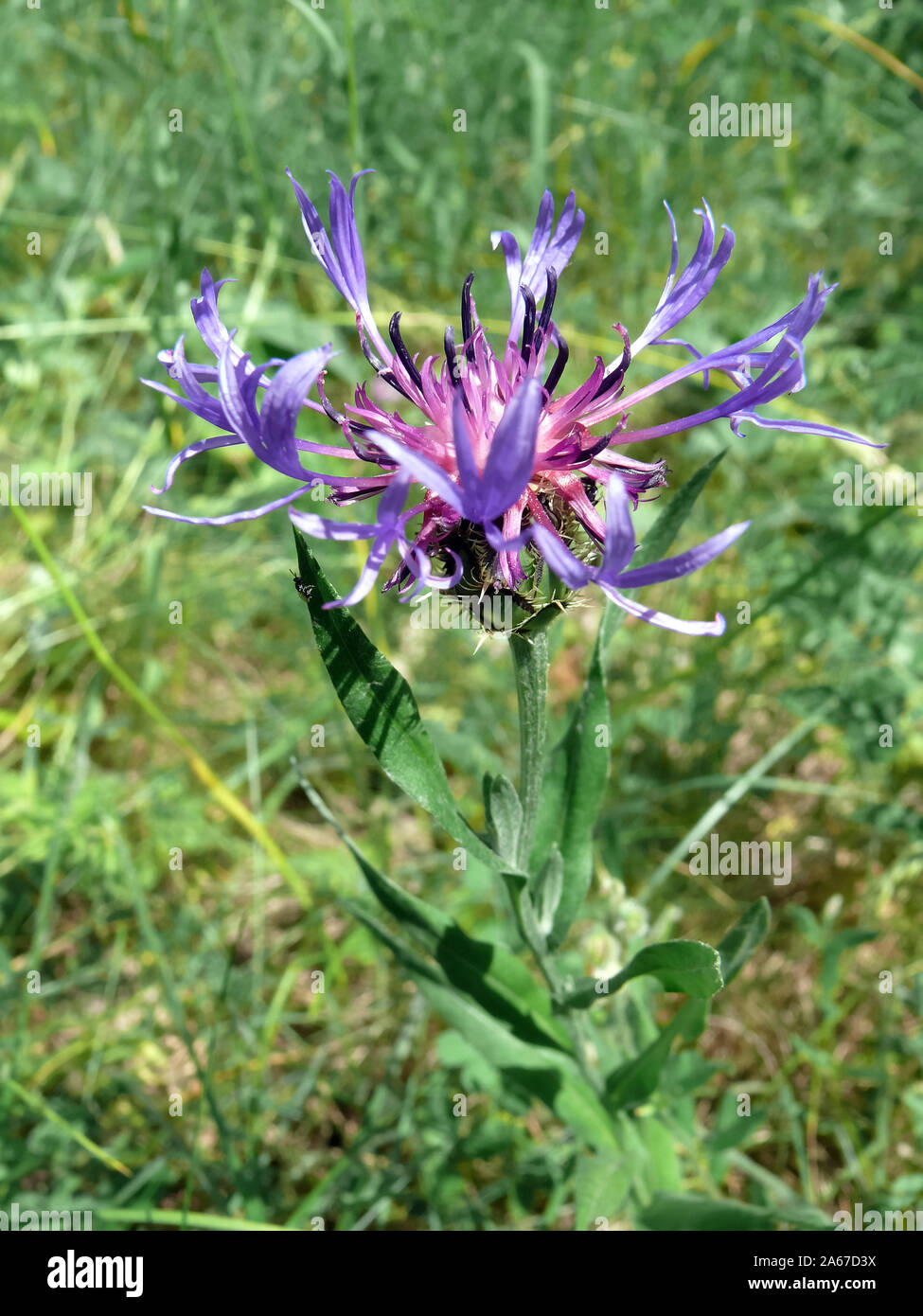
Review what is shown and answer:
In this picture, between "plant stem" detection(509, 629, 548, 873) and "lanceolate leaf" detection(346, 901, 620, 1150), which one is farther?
"lanceolate leaf" detection(346, 901, 620, 1150)

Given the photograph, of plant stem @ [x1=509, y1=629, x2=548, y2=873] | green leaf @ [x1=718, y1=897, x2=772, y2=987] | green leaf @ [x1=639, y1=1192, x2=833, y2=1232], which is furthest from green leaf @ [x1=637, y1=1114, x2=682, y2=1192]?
plant stem @ [x1=509, y1=629, x2=548, y2=873]

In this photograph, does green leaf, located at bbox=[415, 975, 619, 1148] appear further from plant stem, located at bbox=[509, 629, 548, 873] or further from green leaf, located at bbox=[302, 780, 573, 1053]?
plant stem, located at bbox=[509, 629, 548, 873]

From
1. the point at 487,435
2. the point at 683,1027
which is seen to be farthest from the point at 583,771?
the point at 487,435

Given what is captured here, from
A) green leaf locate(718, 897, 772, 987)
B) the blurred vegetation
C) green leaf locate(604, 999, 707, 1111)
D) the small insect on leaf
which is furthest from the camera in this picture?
the blurred vegetation

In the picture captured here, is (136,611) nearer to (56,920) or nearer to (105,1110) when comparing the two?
(56,920)

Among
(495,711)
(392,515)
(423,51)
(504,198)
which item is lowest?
(495,711)
